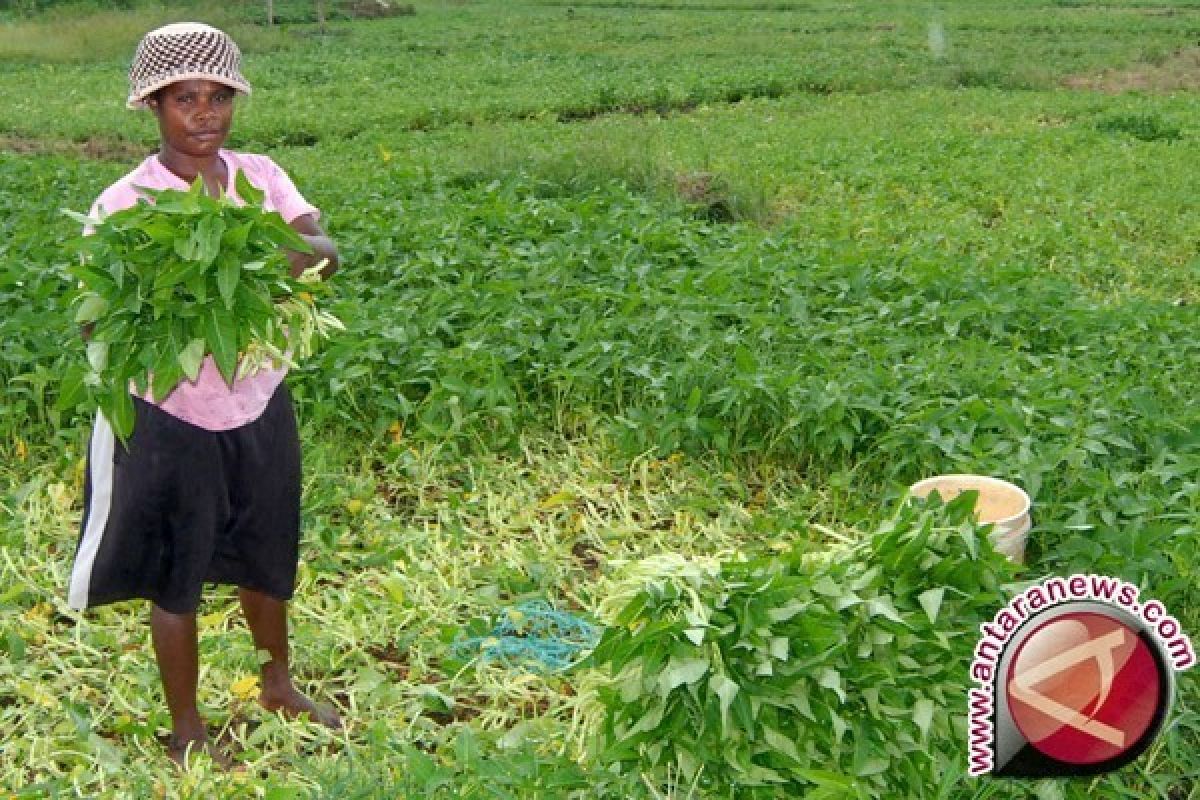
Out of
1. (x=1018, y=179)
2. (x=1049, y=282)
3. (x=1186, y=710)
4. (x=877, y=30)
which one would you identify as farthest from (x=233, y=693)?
(x=877, y=30)

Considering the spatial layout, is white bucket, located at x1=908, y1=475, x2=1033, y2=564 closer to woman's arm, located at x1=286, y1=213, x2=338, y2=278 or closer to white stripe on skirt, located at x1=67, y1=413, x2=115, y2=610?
woman's arm, located at x1=286, y1=213, x2=338, y2=278

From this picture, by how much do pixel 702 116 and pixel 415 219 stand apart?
27.0 feet

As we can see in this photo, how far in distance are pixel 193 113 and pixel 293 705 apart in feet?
5.31

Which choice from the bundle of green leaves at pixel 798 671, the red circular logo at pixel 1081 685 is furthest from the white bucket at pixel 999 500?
the red circular logo at pixel 1081 685


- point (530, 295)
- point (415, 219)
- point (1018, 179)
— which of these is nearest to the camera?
point (530, 295)

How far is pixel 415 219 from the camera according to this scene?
297 inches

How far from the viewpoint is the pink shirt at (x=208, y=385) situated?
322 cm

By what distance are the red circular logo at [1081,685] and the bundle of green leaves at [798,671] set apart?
24 centimetres

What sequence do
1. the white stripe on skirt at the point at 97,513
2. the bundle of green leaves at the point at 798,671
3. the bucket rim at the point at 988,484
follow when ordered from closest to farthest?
the bundle of green leaves at the point at 798,671 < the white stripe on skirt at the point at 97,513 < the bucket rim at the point at 988,484

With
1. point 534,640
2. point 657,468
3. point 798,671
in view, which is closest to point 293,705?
point 534,640

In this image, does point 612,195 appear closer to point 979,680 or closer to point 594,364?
point 594,364

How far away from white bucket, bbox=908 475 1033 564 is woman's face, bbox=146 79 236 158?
7.18 feet

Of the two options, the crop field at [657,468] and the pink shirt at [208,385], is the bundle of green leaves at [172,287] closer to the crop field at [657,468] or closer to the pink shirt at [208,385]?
the pink shirt at [208,385]

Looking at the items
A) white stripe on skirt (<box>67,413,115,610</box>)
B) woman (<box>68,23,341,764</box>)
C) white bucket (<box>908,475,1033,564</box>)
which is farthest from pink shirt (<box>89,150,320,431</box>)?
white bucket (<box>908,475,1033,564</box>)
